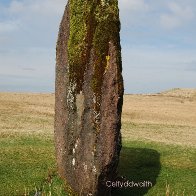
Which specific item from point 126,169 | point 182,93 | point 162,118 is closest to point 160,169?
point 126,169

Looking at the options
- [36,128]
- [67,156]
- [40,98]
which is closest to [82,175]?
[67,156]

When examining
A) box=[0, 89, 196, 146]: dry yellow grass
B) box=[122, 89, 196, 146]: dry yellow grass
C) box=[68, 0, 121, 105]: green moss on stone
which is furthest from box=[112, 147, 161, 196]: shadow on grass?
box=[122, 89, 196, 146]: dry yellow grass


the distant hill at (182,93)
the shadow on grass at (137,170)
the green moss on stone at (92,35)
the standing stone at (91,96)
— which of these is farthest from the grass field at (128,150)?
the distant hill at (182,93)

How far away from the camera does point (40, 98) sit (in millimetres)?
76562

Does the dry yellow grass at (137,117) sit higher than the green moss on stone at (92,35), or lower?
lower

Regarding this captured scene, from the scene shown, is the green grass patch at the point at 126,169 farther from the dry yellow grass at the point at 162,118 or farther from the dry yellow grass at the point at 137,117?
the dry yellow grass at the point at 162,118

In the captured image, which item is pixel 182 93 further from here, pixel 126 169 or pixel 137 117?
pixel 126 169

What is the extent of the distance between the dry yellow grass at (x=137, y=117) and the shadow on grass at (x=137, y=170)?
8.88 meters

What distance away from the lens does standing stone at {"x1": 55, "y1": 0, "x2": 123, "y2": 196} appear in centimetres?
2073

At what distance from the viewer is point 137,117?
62.9m

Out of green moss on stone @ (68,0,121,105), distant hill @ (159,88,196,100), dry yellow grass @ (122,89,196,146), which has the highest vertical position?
green moss on stone @ (68,0,121,105)

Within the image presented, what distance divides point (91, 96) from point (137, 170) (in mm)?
8392

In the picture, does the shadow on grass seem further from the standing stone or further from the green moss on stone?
the green moss on stone

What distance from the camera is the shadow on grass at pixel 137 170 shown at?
79.1ft
